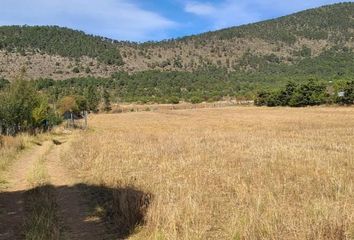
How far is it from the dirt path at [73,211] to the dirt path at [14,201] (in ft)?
3.05

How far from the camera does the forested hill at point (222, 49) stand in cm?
14362

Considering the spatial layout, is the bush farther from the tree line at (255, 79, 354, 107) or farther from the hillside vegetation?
the tree line at (255, 79, 354, 107)

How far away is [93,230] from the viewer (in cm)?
1067

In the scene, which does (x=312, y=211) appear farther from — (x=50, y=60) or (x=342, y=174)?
(x=50, y=60)

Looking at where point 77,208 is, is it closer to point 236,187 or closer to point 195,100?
point 236,187

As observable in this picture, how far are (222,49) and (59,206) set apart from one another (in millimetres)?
158204

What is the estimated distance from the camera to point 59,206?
1309 centimetres

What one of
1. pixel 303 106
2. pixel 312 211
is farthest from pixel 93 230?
pixel 303 106

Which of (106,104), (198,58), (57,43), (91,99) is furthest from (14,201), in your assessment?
(198,58)

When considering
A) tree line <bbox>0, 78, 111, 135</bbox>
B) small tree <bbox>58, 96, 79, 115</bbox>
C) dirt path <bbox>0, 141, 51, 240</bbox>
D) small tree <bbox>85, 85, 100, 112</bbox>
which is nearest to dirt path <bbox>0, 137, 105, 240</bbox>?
dirt path <bbox>0, 141, 51, 240</bbox>

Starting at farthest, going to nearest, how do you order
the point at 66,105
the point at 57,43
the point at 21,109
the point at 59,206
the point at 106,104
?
the point at 57,43, the point at 106,104, the point at 66,105, the point at 21,109, the point at 59,206

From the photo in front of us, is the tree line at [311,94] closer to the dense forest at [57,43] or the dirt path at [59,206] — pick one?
the dense forest at [57,43]

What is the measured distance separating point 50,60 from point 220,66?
52.5 metres

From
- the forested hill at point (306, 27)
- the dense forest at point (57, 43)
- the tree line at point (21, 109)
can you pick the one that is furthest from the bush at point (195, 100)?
the tree line at point (21, 109)
